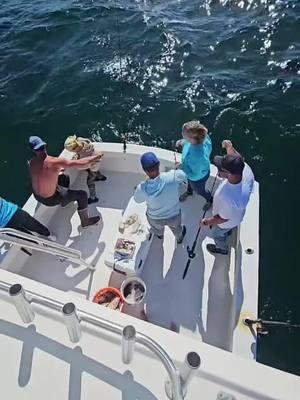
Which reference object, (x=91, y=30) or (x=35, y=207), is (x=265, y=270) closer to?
(x=35, y=207)

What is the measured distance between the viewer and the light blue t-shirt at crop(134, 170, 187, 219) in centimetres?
480

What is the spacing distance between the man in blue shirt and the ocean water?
255cm

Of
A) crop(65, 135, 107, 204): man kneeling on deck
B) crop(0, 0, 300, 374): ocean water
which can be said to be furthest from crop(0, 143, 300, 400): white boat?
crop(0, 0, 300, 374): ocean water

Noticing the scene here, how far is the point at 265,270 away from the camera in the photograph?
6.55m

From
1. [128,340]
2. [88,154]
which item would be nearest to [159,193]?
[88,154]

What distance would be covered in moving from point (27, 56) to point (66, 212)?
24.1ft

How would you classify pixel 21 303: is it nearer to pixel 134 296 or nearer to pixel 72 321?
pixel 72 321

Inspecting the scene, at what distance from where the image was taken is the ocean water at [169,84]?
7863mm

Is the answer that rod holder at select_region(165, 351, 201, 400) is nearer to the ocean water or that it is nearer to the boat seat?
the boat seat

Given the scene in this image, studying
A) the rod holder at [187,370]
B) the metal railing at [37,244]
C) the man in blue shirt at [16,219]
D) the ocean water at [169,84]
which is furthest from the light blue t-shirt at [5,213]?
the rod holder at [187,370]

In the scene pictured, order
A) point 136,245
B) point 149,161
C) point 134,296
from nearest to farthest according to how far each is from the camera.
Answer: point 149,161 < point 134,296 < point 136,245

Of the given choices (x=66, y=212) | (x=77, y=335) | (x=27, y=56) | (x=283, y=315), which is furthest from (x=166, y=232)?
(x=27, y=56)

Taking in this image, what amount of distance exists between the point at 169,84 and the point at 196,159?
5.41 metres

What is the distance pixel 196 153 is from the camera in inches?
214
